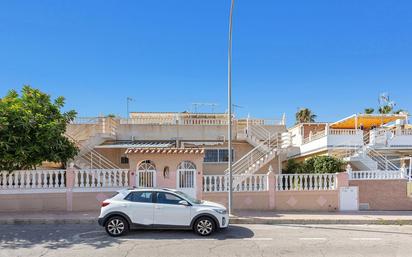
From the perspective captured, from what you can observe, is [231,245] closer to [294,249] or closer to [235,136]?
[294,249]

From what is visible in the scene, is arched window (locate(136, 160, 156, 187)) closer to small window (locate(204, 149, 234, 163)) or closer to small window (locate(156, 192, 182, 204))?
small window (locate(156, 192, 182, 204))

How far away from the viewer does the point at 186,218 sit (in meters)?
10.7

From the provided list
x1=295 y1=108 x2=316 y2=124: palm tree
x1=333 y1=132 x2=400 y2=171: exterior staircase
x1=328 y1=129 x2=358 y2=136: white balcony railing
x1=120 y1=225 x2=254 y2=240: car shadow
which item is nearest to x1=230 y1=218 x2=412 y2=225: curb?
x1=120 y1=225 x2=254 y2=240: car shadow

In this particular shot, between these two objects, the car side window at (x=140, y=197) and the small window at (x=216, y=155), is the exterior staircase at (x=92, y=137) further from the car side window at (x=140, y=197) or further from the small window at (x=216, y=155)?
the car side window at (x=140, y=197)

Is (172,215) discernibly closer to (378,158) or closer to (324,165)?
(324,165)

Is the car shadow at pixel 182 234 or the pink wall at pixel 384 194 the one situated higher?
the pink wall at pixel 384 194

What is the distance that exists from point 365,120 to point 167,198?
19.7 metres

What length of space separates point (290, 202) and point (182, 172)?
15.8ft

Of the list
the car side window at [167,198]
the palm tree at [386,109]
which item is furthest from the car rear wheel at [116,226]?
the palm tree at [386,109]

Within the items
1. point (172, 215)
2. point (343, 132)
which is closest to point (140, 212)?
point (172, 215)

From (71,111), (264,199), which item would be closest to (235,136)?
(264,199)

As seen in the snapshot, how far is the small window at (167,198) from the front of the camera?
10.9 meters

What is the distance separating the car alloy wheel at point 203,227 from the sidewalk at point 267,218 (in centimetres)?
258

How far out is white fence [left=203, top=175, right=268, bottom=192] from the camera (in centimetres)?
1559
